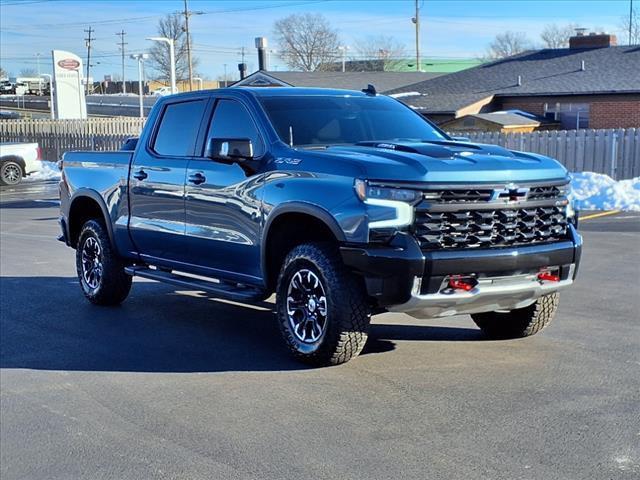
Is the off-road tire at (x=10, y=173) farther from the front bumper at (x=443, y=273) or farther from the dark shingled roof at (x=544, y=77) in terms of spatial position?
the front bumper at (x=443, y=273)

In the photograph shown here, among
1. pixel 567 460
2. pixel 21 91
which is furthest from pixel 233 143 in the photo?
pixel 21 91

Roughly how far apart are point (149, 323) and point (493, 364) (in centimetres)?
344

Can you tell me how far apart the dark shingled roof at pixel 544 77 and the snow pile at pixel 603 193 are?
42.0 feet

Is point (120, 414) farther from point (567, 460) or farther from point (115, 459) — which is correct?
point (567, 460)

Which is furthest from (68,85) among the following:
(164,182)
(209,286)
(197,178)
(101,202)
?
(209,286)

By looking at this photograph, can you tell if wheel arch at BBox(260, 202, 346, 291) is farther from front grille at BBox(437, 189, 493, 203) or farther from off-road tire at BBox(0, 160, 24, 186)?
off-road tire at BBox(0, 160, 24, 186)

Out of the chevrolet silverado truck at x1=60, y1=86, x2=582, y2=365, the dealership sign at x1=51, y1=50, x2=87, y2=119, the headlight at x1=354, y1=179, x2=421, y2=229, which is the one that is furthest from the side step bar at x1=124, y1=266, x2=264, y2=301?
the dealership sign at x1=51, y1=50, x2=87, y2=119

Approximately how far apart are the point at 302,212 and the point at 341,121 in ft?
4.46

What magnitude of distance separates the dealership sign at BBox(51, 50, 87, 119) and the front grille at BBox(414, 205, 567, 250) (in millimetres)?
36310

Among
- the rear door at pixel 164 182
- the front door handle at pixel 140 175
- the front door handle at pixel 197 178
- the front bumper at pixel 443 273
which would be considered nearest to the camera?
the front bumper at pixel 443 273

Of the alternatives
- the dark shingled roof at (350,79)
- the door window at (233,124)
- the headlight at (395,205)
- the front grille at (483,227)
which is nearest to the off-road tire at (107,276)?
the door window at (233,124)

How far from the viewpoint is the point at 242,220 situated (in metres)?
6.96

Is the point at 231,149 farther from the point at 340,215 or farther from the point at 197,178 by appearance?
the point at 340,215

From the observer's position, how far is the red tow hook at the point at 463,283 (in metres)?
5.82
